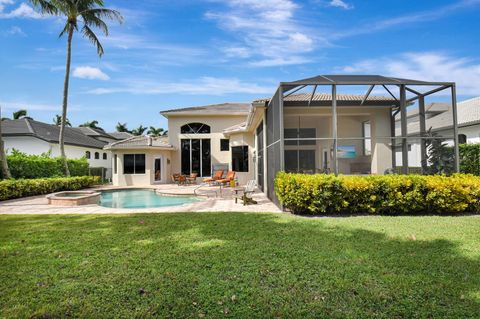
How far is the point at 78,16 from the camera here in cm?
1802

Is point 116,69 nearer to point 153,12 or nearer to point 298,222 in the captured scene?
point 153,12

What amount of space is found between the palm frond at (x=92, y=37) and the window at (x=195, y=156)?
881 cm

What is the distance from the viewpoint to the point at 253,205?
33.8ft

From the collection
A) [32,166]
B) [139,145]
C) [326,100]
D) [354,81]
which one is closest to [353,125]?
[326,100]

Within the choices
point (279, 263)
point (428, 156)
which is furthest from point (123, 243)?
point (428, 156)

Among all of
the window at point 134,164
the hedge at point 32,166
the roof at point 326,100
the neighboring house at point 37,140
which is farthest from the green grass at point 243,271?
the neighboring house at point 37,140

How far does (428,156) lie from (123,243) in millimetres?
10277

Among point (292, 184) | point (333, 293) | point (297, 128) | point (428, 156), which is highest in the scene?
point (297, 128)

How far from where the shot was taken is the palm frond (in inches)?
735

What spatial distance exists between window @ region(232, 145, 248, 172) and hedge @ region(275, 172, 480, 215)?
1130 cm

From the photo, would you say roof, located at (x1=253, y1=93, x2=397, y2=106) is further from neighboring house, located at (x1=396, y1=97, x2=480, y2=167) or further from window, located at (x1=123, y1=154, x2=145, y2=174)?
window, located at (x1=123, y1=154, x2=145, y2=174)

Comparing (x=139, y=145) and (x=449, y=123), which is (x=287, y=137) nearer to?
(x=139, y=145)

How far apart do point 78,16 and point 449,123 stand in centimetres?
2728

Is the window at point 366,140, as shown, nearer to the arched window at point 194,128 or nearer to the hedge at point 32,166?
the arched window at point 194,128
